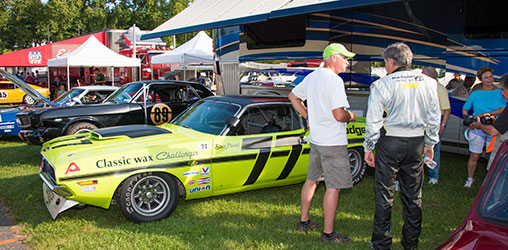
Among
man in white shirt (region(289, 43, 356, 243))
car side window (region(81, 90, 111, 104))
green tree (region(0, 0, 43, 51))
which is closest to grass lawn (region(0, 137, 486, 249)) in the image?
man in white shirt (region(289, 43, 356, 243))

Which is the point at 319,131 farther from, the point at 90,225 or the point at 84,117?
the point at 84,117

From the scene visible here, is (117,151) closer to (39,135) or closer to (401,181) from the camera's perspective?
(401,181)

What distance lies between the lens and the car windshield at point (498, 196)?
80.7 inches

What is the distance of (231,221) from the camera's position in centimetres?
430

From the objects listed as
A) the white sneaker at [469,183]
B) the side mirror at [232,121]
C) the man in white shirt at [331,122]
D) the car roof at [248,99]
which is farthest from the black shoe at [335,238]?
the white sneaker at [469,183]

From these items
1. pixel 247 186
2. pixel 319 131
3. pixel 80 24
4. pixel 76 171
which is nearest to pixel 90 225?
pixel 76 171

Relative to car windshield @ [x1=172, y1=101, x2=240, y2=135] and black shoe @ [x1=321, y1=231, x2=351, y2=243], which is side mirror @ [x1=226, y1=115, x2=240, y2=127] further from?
black shoe @ [x1=321, y1=231, x2=351, y2=243]

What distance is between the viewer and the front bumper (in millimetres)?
6812

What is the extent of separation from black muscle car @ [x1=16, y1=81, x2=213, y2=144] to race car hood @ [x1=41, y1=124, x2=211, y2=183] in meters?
2.42

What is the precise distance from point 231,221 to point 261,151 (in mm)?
912

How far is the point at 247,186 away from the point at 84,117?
399 centimetres

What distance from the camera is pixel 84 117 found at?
7.14 meters

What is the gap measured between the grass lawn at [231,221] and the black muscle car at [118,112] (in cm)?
142

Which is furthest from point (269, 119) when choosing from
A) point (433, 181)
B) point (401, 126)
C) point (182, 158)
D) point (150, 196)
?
point (433, 181)
